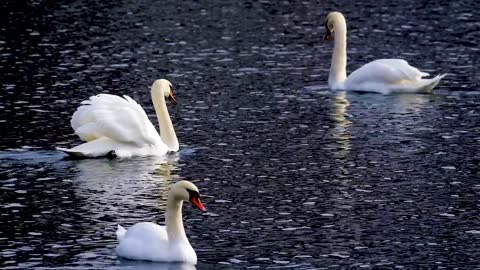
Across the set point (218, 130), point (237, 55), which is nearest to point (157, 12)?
point (237, 55)

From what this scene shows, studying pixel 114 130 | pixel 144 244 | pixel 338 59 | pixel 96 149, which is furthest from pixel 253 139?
pixel 144 244

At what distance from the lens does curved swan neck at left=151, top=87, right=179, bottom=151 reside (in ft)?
76.2

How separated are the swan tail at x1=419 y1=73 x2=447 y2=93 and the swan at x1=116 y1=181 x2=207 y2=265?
1108 cm

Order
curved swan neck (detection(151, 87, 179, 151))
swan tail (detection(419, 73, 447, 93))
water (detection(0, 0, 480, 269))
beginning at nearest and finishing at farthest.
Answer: water (detection(0, 0, 480, 269)) → curved swan neck (detection(151, 87, 179, 151)) → swan tail (detection(419, 73, 447, 93))

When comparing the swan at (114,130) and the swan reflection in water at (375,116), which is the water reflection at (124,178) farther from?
the swan reflection in water at (375,116)

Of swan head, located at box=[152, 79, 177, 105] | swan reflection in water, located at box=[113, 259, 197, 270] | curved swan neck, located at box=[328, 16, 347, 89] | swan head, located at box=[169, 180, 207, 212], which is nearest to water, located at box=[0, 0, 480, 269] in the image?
swan reflection in water, located at box=[113, 259, 197, 270]

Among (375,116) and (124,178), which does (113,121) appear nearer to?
(124,178)

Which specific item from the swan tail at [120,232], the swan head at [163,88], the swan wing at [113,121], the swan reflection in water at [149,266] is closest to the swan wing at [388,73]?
the swan head at [163,88]

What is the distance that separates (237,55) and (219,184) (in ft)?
35.5

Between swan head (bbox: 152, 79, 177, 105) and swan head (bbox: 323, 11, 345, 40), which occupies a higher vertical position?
swan head (bbox: 323, 11, 345, 40)

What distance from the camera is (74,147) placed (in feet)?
76.1

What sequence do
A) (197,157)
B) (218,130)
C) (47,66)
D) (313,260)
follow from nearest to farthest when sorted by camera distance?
(313,260) → (197,157) → (218,130) → (47,66)

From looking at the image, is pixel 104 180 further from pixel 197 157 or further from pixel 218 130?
pixel 218 130

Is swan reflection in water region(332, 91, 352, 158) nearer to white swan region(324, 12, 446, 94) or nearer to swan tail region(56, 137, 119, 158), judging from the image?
white swan region(324, 12, 446, 94)
